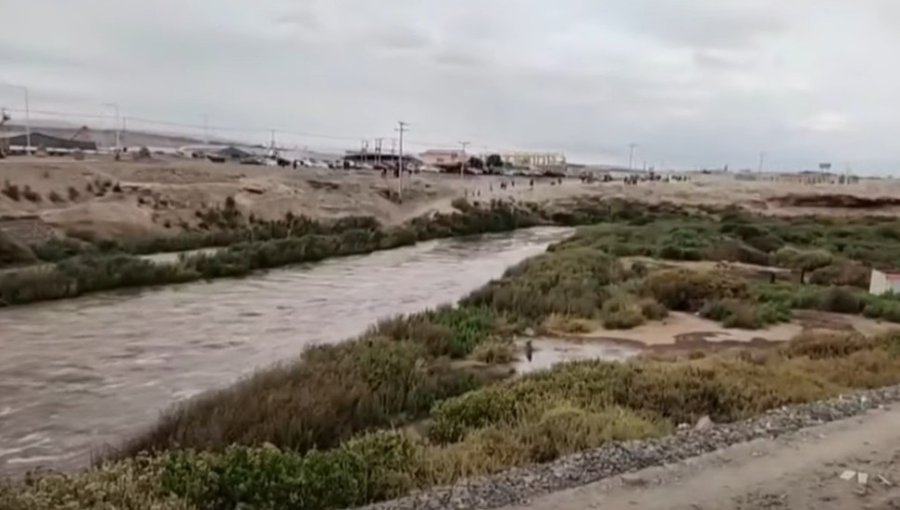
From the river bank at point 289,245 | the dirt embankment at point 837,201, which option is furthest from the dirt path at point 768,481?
the dirt embankment at point 837,201

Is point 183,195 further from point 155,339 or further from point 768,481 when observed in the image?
point 768,481

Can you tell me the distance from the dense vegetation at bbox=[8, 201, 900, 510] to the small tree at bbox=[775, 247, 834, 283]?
865 centimetres

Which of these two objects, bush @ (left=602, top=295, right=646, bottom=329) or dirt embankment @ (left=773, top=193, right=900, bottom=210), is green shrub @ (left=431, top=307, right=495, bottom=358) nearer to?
bush @ (left=602, top=295, right=646, bottom=329)

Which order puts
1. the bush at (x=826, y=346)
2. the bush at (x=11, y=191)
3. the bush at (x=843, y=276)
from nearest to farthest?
the bush at (x=826, y=346)
the bush at (x=843, y=276)
the bush at (x=11, y=191)

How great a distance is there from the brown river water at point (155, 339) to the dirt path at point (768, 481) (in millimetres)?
7064

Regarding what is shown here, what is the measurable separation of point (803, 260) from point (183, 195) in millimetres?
36152

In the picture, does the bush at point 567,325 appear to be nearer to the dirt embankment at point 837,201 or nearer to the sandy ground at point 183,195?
the sandy ground at point 183,195

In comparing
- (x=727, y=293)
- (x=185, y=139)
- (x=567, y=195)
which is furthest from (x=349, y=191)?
(x=185, y=139)

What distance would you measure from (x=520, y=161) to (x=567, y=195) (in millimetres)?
94881

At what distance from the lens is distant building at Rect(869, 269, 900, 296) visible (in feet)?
98.3

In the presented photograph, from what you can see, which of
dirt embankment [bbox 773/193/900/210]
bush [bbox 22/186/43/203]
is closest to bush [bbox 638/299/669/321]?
bush [bbox 22/186/43/203]

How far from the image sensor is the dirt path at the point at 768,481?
8.09 metres

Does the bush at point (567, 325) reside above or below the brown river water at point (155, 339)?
above

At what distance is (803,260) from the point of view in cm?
4084
